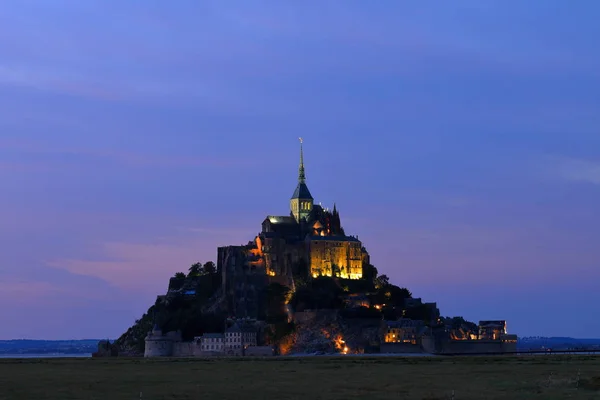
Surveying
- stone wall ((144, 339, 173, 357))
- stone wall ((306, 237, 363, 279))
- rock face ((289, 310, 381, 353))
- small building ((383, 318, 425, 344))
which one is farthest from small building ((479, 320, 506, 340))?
stone wall ((144, 339, 173, 357))

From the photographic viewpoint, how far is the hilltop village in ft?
530

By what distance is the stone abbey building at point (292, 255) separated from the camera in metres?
180

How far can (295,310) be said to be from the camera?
171 metres

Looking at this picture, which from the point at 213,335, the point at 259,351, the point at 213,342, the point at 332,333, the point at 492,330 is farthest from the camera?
the point at 492,330

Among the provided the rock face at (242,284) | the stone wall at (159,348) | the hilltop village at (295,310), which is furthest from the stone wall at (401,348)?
the stone wall at (159,348)

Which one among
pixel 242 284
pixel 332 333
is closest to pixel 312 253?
pixel 242 284

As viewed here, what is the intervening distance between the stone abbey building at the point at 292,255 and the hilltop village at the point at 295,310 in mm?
200

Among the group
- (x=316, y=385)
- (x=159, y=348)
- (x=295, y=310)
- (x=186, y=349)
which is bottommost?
(x=316, y=385)

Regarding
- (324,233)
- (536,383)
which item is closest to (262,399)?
(536,383)

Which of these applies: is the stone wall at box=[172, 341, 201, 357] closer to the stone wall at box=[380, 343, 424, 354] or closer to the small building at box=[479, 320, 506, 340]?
the stone wall at box=[380, 343, 424, 354]

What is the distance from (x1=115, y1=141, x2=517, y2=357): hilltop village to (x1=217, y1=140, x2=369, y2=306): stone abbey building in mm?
200

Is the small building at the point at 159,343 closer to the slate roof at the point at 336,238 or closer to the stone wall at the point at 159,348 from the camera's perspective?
the stone wall at the point at 159,348

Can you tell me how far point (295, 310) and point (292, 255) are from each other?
1955 cm

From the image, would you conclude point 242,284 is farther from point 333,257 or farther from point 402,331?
point 402,331
